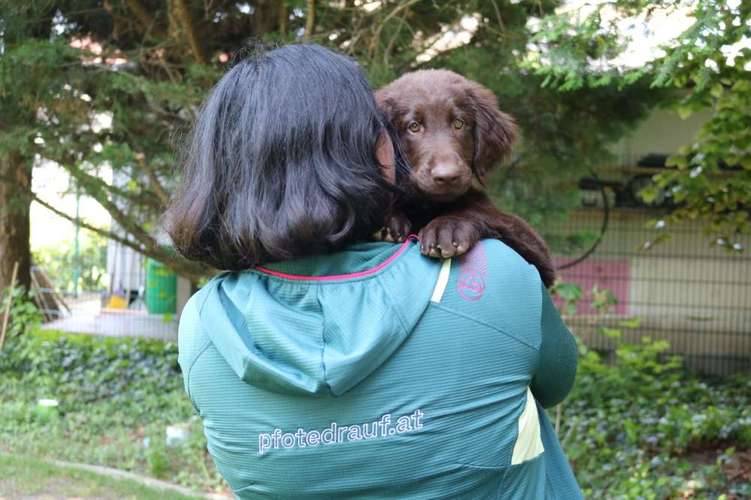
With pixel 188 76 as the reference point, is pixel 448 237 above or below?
below

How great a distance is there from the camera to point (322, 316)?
1364mm

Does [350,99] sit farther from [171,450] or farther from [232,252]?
[171,450]

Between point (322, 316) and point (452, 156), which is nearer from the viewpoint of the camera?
point (322, 316)

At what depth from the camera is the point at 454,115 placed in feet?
7.98

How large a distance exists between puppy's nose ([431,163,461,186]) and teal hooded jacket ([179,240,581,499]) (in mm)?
680

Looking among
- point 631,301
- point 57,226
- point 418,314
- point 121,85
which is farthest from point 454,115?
point 57,226

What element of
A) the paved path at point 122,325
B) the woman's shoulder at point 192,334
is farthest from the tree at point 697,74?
the paved path at point 122,325

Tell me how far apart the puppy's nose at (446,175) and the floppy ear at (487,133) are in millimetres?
386

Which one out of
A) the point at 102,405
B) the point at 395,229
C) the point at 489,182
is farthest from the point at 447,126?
the point at 102,405

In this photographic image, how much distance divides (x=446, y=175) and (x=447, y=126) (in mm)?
370

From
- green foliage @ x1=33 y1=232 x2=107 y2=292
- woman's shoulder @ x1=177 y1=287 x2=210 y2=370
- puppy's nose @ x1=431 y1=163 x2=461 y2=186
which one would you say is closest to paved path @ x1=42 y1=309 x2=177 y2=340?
green foliage @ x1=33 y1=232 x2=107 y2=292

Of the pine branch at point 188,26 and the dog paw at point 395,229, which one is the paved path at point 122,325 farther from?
the dog paw at point 395,229

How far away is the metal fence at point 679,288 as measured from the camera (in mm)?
7730

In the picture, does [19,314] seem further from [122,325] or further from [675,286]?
[675,286]
